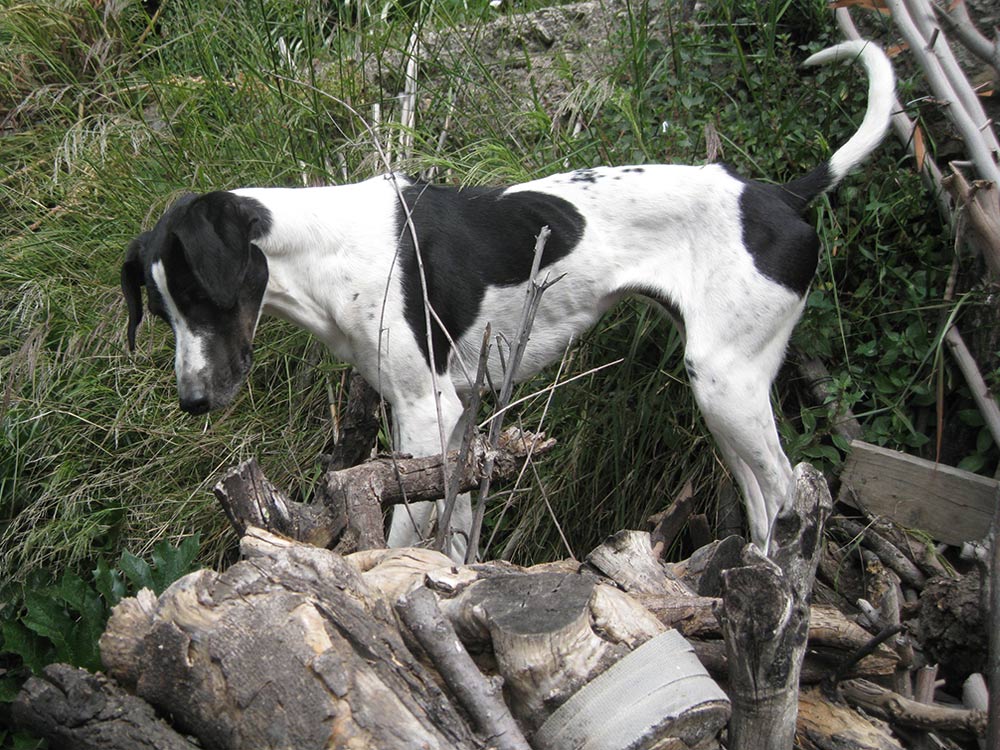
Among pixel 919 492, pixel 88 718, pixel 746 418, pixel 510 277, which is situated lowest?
pixel 919 492

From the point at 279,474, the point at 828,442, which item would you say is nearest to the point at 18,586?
the point at 279,474

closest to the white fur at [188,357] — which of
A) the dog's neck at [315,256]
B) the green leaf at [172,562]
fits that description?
the dog's neck at [315,256]

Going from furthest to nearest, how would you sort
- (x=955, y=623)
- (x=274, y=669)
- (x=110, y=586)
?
(x=110, y=586), (x=955, y=623), (x=274, y=669)

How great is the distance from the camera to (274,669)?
146 centimetres

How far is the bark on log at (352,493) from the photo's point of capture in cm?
192

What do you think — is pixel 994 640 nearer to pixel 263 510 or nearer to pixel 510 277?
pixel 263 510

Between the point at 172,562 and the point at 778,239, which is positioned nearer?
the point at 172,562

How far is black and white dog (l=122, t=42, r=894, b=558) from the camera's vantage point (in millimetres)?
3012

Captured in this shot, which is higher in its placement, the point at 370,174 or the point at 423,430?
the point at 370,174

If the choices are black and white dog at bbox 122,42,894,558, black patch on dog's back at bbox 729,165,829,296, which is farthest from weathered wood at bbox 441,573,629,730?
black patch on dog's back at bbox 729,165,829,296

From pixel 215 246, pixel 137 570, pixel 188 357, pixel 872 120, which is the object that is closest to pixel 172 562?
pixel 137 570

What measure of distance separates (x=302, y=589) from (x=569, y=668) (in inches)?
16.8

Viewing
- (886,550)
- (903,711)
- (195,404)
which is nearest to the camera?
(903,711)

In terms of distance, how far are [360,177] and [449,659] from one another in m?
2.88
